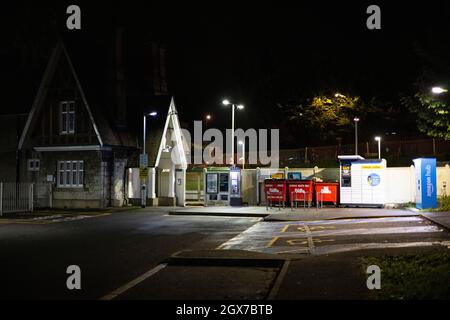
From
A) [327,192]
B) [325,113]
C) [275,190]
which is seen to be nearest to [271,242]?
[327,192]

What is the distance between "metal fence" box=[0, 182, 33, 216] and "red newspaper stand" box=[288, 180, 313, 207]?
1449 centimetres

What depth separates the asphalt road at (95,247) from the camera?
9620 millimetres

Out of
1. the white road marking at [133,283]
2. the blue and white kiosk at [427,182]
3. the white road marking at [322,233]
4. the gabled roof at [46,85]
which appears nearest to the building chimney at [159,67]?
the gabled roof at [46,85]

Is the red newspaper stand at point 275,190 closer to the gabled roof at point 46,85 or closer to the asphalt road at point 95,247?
the asphalt road at point 95,247

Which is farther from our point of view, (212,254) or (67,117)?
(67,117)

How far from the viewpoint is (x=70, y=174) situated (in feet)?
106

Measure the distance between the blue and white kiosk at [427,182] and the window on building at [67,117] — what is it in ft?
67.8

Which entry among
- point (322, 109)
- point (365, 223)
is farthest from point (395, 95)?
point (365, 223)

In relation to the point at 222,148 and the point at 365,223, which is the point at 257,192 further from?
the point at 222,148

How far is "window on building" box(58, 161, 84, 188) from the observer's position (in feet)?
105

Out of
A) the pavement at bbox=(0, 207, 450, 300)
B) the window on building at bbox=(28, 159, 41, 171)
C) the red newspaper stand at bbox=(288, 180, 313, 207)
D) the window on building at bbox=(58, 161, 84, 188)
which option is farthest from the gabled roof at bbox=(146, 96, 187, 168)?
the pavement at bbox=(0, 207, 450, 300)

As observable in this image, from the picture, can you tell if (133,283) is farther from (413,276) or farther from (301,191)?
(301,191)

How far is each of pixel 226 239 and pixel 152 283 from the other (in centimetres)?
664

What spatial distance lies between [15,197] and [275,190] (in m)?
14.1
